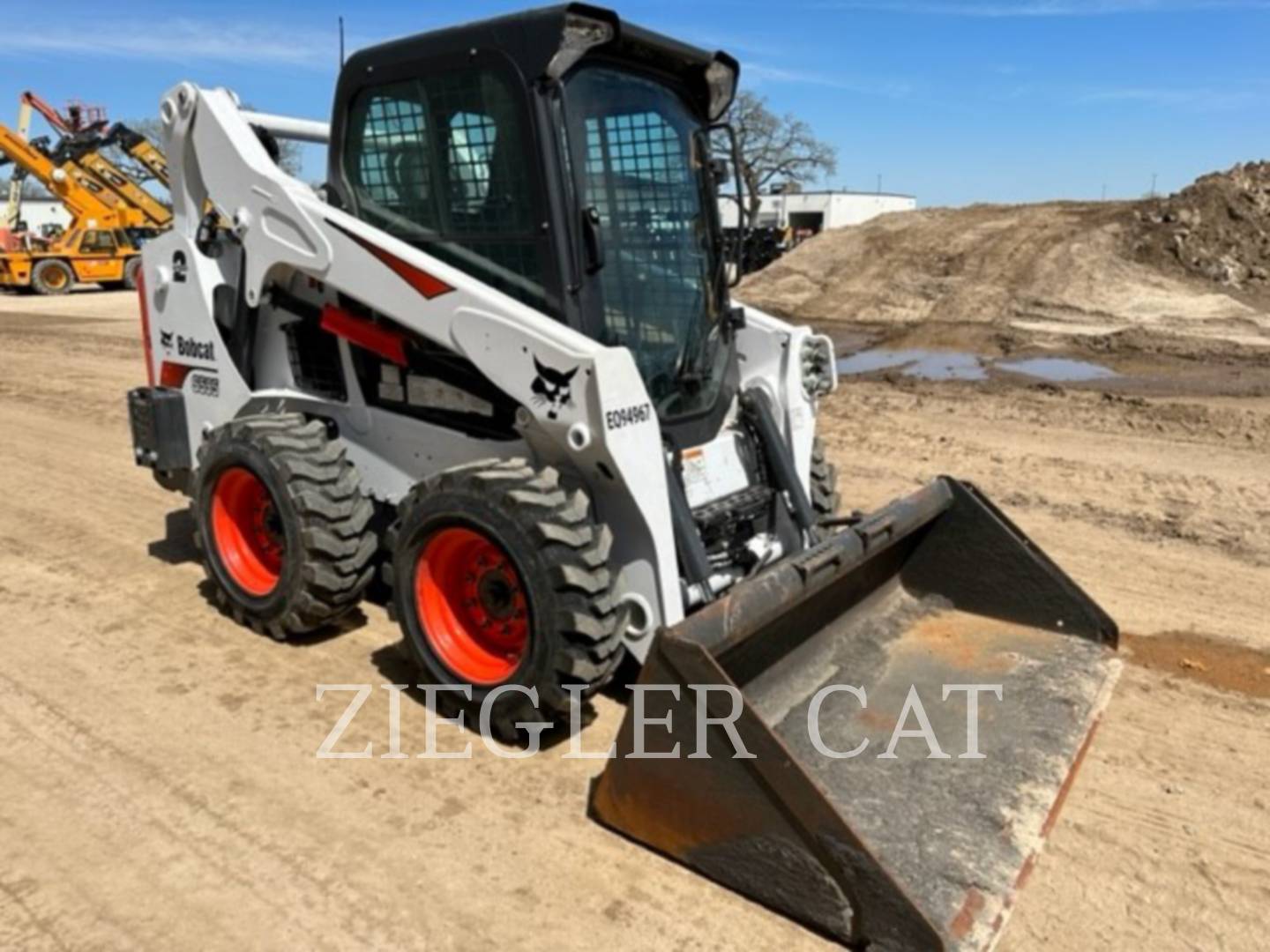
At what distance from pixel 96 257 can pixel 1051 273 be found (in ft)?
75.0

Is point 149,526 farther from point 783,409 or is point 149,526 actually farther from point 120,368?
point 120,368

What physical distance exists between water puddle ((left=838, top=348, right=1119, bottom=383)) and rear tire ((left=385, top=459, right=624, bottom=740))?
29.2 ft

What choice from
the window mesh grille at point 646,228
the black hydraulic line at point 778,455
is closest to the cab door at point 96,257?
the window mesh grille at point 646,228

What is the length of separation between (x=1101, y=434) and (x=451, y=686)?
264 inches

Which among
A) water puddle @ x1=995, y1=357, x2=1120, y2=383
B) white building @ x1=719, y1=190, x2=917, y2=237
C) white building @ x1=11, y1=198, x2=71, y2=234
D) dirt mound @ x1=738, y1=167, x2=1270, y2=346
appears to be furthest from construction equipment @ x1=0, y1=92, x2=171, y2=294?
white building @ x1=11, y1=198, x2=71, y2=234

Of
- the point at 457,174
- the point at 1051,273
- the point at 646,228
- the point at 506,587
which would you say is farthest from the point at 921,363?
the point at 506,587

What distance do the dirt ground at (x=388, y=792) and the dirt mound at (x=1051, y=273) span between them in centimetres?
1120

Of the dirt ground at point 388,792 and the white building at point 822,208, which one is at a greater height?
the white building at point 822,208

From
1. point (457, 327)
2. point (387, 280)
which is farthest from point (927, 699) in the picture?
point (387, 280)

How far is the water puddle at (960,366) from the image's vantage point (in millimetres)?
11914

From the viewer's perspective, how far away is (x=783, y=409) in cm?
461

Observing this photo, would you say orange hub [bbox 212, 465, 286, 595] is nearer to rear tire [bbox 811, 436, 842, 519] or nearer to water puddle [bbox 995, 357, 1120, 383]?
rear tire [bbox 811, 436, 842, 519]

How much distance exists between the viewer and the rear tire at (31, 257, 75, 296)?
2536 cm

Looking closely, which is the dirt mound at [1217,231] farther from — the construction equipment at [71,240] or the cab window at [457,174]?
the construction equipment at [71,240]
